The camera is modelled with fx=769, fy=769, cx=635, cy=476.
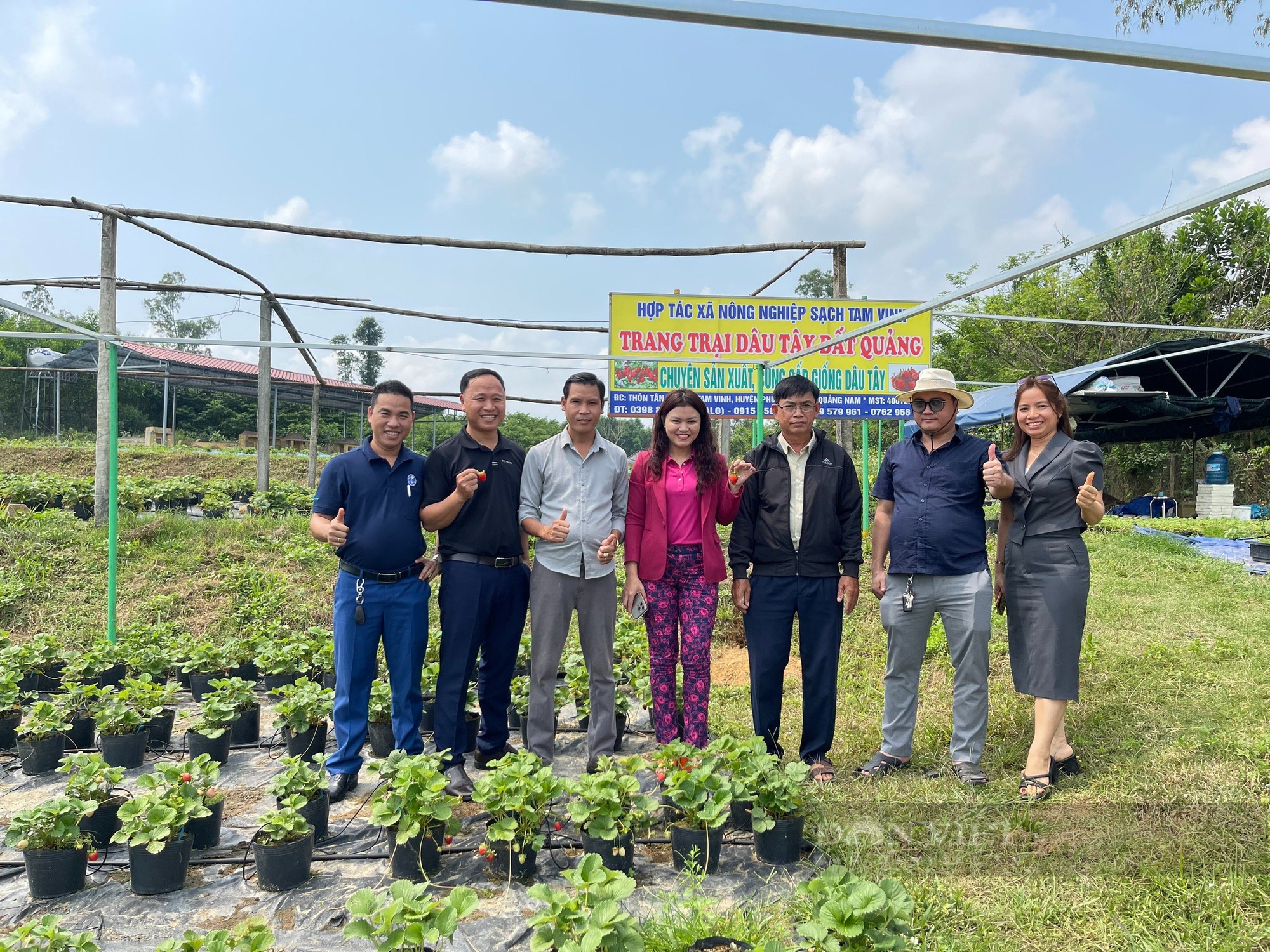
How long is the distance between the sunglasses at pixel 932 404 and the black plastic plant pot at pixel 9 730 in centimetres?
489

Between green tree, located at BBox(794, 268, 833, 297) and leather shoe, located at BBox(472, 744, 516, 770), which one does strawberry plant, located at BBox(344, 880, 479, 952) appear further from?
green tree, located at BBox(794, 268, 833, 297)

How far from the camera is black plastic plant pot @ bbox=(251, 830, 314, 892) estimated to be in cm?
267

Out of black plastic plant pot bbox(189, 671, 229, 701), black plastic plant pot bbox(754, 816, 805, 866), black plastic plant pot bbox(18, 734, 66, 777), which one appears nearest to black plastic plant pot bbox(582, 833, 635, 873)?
black plastic plant pot bbox(754, 816, 805, 866)

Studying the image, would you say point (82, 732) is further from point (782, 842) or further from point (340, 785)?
point (782, 842)

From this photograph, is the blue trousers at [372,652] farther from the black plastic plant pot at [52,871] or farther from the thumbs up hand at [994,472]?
the thumbs up hand at [994,472]

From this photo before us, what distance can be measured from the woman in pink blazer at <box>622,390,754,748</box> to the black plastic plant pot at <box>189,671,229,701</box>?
3.09m

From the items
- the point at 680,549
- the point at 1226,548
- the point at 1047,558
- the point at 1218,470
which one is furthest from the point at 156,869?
the point at 1218,470

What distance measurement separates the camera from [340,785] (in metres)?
3.37

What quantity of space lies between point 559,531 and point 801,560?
1.10m

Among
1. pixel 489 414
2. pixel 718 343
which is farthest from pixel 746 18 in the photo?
pixel 718 343

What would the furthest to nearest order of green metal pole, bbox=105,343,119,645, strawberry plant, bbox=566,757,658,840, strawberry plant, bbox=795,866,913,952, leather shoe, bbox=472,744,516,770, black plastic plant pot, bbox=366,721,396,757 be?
green metal pole, bbox=105,343,119,645
black plastic plant pot, bbox=366,721,396,757
leather shoe, bbox=472,744,516,770
strawberry plant, bbox=566,757,658,840
strawberry plant, bbox=795,866,913,952

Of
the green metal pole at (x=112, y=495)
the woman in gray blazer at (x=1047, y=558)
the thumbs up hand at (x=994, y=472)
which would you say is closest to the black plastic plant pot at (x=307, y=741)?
the green metal pole at (x=112, y=495)

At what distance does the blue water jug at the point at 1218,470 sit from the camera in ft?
43.8

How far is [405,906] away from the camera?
6.80 ft
